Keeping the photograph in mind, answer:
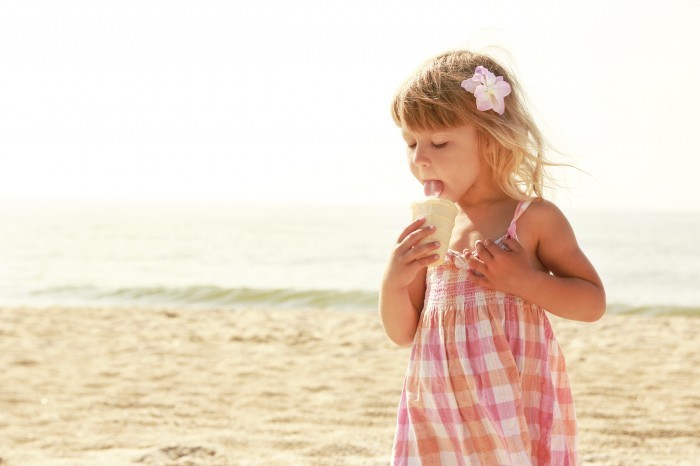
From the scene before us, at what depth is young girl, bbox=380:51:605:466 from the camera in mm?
2098

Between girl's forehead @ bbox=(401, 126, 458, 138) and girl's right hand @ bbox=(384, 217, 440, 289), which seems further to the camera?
girl's forehead @ bbox=(401, 126, 458, 138)

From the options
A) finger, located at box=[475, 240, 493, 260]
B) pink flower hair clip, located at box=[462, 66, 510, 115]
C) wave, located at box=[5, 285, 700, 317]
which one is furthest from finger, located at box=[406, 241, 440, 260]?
wave, located at box=[5, 285, 700, 317]

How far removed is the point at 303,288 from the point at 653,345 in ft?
26.4

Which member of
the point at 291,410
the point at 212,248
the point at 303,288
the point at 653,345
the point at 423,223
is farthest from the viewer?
the point at 212,248

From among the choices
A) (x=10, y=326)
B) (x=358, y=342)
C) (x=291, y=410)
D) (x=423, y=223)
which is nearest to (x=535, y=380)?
(x=423, y=223)

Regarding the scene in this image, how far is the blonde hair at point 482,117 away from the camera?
215 centimetres

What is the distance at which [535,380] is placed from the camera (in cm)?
216

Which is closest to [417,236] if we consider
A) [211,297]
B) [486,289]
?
[486,289]

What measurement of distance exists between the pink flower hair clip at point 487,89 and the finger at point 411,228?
0.35 m

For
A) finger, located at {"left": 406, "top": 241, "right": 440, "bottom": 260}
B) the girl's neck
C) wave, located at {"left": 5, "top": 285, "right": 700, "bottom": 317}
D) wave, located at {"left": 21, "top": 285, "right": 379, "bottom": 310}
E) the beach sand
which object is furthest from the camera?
wave, located at {"left": 21, "top": 285, "right": 379, "bottom": 310}

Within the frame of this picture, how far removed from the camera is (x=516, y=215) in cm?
214

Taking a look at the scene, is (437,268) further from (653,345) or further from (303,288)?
(303,288)

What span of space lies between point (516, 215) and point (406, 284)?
357 mm

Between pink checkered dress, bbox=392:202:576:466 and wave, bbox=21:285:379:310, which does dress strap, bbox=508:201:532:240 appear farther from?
wave, bbox=21:285:379:310
